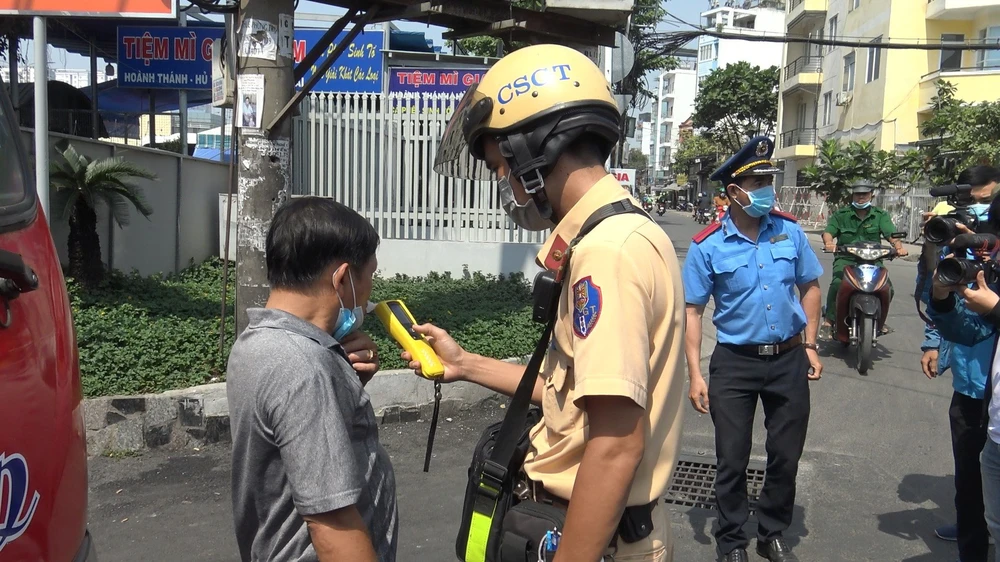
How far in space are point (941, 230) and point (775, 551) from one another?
1677mm

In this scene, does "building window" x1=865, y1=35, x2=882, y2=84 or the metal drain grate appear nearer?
the metal drain grate

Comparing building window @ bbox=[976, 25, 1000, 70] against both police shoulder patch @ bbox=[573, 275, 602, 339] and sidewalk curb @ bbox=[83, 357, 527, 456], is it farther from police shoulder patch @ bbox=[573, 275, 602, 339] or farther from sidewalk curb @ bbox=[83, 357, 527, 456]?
police shoulder patch @ bbox=[573, 275, 602, 339]

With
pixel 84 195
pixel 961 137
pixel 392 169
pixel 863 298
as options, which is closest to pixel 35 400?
pixel 84 195

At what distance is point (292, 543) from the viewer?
1.89 m

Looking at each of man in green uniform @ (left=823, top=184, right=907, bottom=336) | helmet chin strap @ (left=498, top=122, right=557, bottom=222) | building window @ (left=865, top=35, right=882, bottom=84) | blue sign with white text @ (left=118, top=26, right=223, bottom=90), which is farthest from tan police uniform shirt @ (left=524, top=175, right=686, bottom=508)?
building window @ (left=865, top=35, right=882, bottom=84)

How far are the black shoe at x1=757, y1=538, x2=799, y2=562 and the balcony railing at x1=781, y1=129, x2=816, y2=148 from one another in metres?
38.0

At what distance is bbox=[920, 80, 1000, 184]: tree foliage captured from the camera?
64.5 feet

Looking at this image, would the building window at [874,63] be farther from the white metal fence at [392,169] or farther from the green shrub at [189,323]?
the green shrub at [189,323]

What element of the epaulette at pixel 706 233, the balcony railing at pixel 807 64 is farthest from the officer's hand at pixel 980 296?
the balcony railing at pixel 807 64

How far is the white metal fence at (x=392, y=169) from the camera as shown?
9.36 m

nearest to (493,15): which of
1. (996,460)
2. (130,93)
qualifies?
(996,460)

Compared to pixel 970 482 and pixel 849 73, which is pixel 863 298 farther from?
pixel 849 73

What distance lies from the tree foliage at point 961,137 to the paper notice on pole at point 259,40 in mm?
17004

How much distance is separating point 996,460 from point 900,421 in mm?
3519
